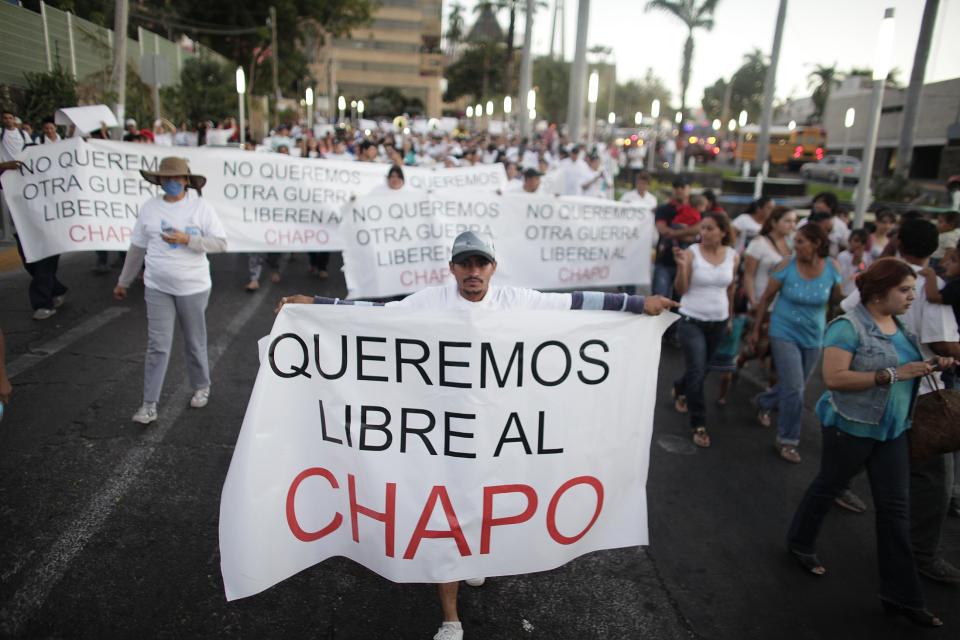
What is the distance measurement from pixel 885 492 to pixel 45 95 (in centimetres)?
1432

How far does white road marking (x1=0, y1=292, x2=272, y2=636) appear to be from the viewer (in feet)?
9.71

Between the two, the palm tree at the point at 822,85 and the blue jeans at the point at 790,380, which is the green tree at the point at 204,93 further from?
the palm tree at the point at 822,85

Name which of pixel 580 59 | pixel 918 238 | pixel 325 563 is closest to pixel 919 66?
pixel 580 59

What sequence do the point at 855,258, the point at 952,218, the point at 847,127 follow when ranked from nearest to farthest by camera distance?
the point at 952,218
the point at 855,258
the point at 847,127

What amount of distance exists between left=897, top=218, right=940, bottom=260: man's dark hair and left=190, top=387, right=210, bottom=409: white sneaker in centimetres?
495

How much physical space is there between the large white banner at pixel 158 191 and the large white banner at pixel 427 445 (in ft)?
16.7

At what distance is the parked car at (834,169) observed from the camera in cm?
3572

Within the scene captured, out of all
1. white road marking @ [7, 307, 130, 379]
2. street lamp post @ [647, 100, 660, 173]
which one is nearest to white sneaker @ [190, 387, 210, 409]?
white road marking @ [7, 307, 130, 379]

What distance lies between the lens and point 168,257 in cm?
482

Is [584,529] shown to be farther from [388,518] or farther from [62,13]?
[62,13]

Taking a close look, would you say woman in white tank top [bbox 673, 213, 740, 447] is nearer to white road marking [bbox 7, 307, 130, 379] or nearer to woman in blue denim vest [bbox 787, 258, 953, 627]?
woman in blue denim vest [bbox 787, 258, 953, 627]

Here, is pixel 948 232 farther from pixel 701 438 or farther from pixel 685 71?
pixel 685 71

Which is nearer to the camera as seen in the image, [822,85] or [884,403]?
[884,403]

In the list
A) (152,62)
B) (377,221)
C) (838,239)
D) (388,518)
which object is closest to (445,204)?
(377,221)
